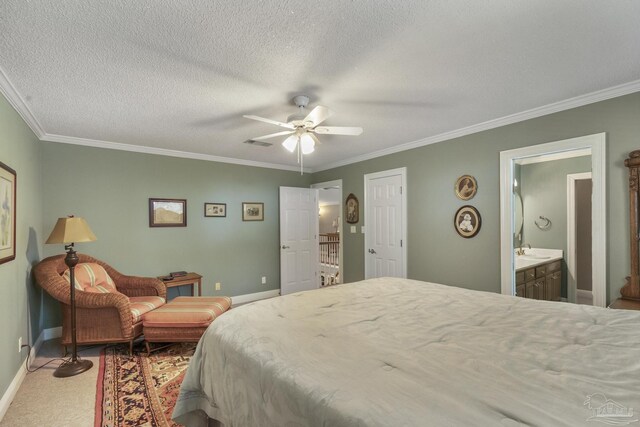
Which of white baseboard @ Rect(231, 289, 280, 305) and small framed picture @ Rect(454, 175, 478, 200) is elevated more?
small framed picture @ Rect(454, 175, 478, 200)

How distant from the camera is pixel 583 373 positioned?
106 centimetres

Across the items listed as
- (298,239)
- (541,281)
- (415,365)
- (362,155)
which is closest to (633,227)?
(541,281)

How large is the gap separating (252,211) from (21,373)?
3.37 m

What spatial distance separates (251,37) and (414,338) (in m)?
1.88

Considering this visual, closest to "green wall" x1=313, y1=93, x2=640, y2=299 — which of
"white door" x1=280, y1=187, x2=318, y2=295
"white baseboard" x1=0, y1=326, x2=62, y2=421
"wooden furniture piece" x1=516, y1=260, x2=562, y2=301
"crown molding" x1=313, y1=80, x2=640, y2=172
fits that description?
"crown molding" x1=313, y1=80, x2=640, y2=172

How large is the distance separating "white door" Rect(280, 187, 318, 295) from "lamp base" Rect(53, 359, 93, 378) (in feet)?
10.1

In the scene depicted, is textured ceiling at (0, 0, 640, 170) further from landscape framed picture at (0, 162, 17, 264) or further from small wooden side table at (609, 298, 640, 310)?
small wooden side table at (609, 298, 640, 310)

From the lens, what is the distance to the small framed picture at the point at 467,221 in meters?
3.51

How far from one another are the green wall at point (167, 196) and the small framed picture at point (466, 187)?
313cm

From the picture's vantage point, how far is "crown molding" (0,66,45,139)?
2172mm

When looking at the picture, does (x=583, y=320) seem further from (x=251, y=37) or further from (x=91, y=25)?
(x=91, y=25)

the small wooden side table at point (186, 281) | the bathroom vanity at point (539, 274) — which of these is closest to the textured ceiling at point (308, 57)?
the bathroom vanity at point (539, 274)

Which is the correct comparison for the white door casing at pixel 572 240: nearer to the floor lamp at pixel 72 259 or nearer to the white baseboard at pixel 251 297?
the white baseboard at pixel 251 297

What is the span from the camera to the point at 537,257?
428cm
